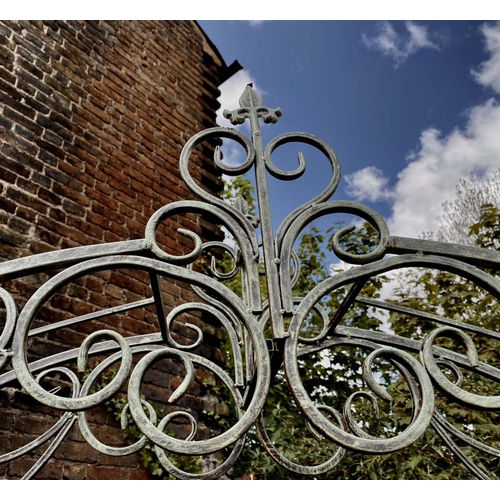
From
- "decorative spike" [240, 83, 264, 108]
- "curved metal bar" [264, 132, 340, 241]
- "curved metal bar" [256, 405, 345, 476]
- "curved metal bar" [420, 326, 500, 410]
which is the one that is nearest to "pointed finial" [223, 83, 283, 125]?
"decorative spike" [240, 83, 264, 108]

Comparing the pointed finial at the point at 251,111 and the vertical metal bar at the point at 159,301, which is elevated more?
the pointed finial at the point at 251,111

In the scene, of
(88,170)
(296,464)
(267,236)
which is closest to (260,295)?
(267,236)

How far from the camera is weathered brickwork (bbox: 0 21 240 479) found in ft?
7.50

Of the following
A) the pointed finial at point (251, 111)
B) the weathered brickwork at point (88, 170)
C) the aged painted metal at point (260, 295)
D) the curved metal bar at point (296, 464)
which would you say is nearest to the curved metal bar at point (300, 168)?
the aged painted metal at point (260, 295)

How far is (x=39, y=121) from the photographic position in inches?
109

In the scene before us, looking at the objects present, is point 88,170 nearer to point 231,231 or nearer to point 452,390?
point 231,231

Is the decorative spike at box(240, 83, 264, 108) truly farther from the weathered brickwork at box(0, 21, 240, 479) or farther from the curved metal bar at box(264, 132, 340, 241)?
the weathered brickwork at box(0, 21, 240, 479)

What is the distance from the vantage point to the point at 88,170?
2914mm

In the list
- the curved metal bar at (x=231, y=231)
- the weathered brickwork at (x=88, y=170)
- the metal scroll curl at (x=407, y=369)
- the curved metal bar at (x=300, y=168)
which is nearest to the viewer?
the metal scroll curl at (x=407, y=369)

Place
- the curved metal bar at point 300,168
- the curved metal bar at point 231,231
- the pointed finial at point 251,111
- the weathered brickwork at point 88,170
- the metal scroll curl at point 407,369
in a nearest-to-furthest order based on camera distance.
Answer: the metal scroll curl at point 407,369 < the curved metal bar at point 231,231 < the curved metal bar at point 300,168 < the pointed finial at point 251,111 < the weathered brickwork at point 88,170

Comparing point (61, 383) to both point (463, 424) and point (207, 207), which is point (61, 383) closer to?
point (207, 207)

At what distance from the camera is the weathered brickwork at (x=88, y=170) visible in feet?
7.50

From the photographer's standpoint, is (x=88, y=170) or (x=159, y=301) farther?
(x=88, y=170)

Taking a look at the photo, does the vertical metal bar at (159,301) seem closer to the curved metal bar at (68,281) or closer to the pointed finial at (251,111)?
the curved metal bar at (68,281)
